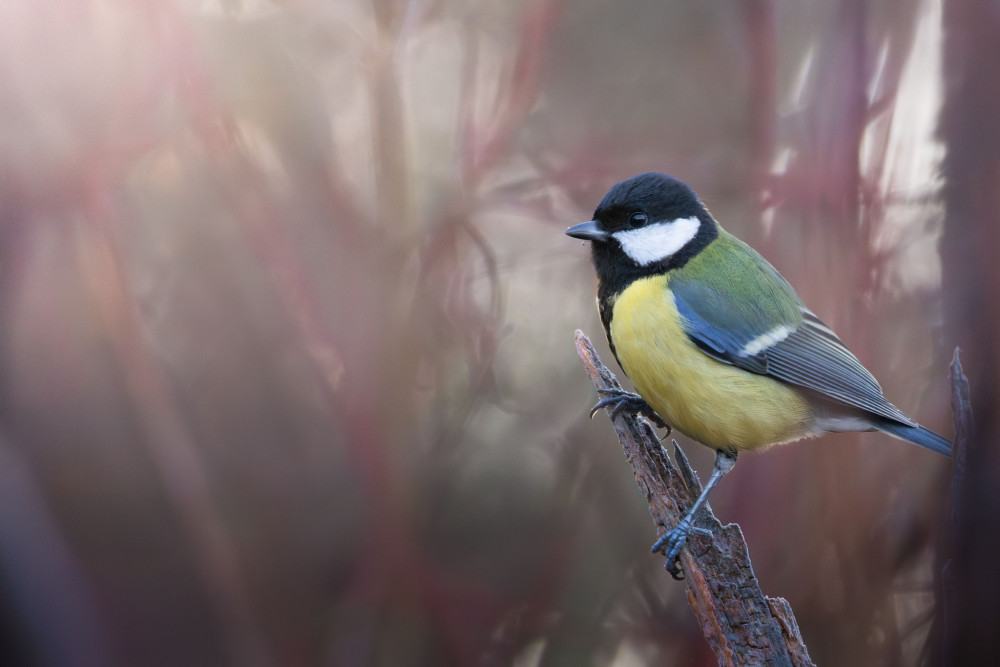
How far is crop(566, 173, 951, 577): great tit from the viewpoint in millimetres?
940

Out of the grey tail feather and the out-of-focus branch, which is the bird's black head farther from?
the grey tail feather

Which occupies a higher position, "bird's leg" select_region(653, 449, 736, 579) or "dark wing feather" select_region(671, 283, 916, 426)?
"dark wing feather" select_region(671, 283, 916, 426)

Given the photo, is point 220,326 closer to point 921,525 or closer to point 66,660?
point 66,660

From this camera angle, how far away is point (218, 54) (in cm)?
115

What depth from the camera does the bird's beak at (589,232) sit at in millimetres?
991

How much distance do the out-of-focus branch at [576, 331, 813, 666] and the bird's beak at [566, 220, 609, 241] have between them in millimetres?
267

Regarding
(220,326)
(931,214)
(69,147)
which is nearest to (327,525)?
(220,326)

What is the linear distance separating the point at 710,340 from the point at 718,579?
0.31m

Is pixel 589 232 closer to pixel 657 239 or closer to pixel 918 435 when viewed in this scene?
pixel 657 239

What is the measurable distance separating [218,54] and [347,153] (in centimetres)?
25

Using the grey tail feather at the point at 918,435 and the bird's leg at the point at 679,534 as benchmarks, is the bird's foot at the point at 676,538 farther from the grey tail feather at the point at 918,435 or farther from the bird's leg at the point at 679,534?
the grey tail feather at the point at 918,435

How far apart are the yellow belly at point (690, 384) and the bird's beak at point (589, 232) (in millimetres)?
90

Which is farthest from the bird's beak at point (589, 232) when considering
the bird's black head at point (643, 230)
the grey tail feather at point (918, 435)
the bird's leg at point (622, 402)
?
the grey tail feather at point (918, 435)

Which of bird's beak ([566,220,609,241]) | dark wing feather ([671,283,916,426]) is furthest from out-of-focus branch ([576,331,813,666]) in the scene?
bird's beak ([566,220,609,241])
